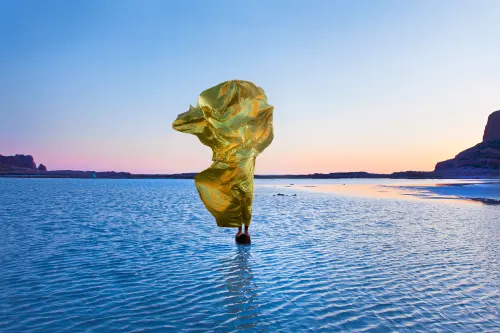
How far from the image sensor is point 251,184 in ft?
46.5

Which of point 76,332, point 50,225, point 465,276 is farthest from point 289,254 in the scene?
point 50,225

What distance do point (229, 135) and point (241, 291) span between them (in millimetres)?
5877

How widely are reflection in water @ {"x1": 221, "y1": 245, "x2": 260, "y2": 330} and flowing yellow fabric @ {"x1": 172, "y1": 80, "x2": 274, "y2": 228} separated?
1.91 meters

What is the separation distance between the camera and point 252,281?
10.2 metres

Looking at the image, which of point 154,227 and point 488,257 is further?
point 154,227

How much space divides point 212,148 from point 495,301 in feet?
29.8

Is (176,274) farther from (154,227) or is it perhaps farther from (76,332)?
(154,227)

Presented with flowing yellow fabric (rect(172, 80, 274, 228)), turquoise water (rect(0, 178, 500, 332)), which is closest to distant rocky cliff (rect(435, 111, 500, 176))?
turquoise water (rect(0, 178, 500, 332))

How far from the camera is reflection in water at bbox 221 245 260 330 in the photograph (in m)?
7.57

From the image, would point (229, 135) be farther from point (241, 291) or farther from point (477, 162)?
point (477, 162)

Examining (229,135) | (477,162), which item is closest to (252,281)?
(229,135)

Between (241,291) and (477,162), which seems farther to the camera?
(477,162)

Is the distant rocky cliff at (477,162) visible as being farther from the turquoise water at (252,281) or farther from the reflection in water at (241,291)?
the reflection in water at (241,291)

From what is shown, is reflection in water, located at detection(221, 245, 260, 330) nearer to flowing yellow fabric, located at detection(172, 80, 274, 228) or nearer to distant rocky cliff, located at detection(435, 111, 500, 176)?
flowing yellow fabric, located at detection(172, 80, 274, 228)
